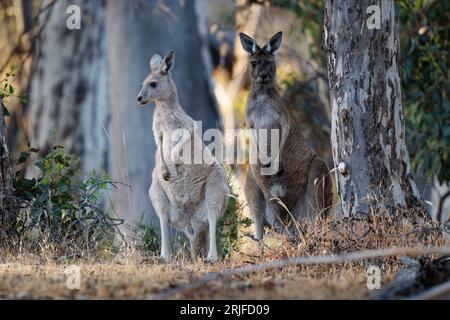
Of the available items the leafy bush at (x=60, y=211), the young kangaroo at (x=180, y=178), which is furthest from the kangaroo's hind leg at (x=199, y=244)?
the leafy bush at (x=60, y=211)

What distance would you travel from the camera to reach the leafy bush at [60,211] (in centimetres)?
723

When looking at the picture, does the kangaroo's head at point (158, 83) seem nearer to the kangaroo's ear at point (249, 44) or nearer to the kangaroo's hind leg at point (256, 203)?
the kangaroo's ear at point (249, 44)

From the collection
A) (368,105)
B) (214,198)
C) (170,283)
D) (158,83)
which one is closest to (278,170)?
(214,198)

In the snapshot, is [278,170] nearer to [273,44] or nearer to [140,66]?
[273,44]

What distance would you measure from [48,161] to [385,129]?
9.26 ft

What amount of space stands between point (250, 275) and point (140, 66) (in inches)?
326

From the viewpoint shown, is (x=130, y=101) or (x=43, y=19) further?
(x=43, y=19)

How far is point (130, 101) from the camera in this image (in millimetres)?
13594

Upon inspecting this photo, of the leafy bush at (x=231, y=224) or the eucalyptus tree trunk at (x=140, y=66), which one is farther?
the eucalyptus tree trunk at (x=140, y=66)

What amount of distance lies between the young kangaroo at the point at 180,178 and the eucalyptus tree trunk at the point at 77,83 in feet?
21.7
